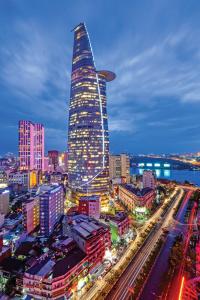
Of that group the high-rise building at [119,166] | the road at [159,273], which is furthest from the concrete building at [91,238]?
the high-rise building at [119,166]

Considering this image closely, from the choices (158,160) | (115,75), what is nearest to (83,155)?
(115,75)

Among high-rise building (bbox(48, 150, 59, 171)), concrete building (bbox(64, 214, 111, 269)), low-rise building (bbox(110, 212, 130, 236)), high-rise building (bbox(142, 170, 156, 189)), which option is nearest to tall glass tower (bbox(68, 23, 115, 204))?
high-rise building (bbox(142, 170, 156, 189))

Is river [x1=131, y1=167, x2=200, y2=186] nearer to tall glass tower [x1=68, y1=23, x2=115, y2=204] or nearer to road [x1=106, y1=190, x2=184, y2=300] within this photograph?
tall glass tower [x1=68, y1=23, x2=115, y2=204]

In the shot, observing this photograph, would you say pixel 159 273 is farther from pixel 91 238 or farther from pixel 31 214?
pixel 31 214

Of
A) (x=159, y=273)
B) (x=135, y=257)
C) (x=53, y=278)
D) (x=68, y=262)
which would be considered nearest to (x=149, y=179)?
(x=135, y=257)

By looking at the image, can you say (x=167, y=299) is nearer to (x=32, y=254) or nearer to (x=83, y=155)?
(x=32, y=254)

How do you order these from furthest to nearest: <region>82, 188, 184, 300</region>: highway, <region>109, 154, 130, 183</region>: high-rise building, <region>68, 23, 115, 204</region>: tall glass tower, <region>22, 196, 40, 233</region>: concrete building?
<region>109, 154, 130, 183</region>: high-rise building → <region>68, 23, 115, 204</region>: tall glass tower → <region>22, 196, 40, 233</region>: concrete building → <region>82, 188, 184, 300</region>: highway
